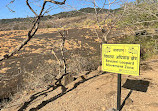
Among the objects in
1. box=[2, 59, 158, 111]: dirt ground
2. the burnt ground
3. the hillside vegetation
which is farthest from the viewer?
the burnt ground

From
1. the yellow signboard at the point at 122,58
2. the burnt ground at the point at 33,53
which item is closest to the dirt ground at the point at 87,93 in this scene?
the burnt ground at the point at 33,53

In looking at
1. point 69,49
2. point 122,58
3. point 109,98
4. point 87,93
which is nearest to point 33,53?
point 69,49

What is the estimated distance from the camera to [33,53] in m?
7.90

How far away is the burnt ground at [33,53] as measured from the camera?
18.0 feet

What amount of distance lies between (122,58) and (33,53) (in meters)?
6.50

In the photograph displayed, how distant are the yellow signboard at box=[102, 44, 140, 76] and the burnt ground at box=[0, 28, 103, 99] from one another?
12.1 ft

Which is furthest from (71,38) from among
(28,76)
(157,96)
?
(157,96)

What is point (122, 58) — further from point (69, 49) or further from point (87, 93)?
point (69, 49)

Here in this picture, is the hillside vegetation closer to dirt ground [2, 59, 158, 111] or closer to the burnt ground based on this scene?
the burnt ground

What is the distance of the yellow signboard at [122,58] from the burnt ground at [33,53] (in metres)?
3.69

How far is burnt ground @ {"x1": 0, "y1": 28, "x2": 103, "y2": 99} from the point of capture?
548 centimetres

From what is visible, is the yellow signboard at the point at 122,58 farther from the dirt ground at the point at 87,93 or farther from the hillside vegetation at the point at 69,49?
the hillside vegetation at the point at 69,49

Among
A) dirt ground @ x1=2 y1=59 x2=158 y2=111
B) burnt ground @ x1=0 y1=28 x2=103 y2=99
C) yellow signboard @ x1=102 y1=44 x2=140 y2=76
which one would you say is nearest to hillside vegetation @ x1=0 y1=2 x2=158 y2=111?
burnt ground @ x1=0 y1=28 x2=103 y2=99

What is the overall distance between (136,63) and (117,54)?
329 millimetres
